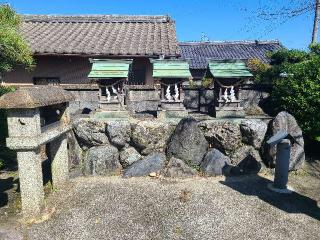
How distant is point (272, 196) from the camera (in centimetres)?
707

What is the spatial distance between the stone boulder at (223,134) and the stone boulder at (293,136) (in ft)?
3.35

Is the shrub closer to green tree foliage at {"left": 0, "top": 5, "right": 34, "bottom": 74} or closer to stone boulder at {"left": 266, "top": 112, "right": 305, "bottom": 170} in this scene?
stone boulder at {"left": 266, "top": 112, "right": 305, "bottom": 170}

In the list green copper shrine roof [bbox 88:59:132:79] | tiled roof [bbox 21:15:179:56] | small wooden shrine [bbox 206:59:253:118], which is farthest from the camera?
tiled roof [bbox 21:15:179:56]

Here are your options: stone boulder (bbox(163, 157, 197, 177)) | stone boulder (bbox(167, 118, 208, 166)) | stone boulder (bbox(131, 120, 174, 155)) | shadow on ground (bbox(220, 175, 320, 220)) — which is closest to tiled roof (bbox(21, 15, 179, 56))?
stone boulder (bbox(131, 120, 174, 155))

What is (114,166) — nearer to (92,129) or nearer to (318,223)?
(92,129)

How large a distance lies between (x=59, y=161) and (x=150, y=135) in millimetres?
2837

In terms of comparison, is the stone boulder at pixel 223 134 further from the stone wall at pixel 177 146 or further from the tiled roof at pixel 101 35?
the tiled roof at pixel 101 35

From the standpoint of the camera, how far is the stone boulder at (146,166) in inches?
335

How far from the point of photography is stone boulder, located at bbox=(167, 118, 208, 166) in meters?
8.77

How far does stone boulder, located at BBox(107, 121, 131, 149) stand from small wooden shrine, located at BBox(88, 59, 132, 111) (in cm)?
70

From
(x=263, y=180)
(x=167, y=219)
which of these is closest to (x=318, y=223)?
(x=263, y=180)

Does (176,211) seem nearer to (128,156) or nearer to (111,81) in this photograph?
(128,156)

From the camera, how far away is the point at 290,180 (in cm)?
812

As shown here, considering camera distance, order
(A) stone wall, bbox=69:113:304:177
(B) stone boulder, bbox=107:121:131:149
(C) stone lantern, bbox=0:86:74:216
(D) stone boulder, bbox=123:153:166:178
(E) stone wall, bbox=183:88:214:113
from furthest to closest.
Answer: (E) stone wall, bbox=183:88:214:113, (B) stone boulder, bbox=107:121:131:149, (A) stone wall, bbox=69:113:304:177, (D) stone boulder, bbox=123:153:166:178, (C) stone lantern, bbox=0:86:74:216
